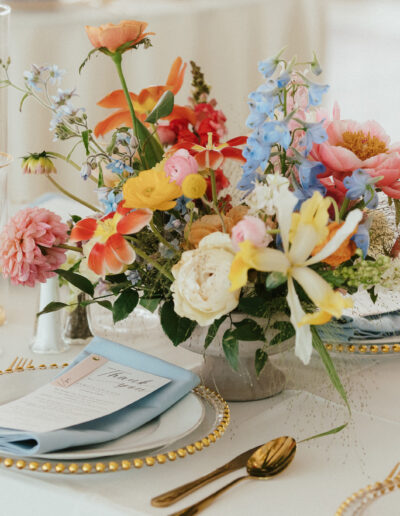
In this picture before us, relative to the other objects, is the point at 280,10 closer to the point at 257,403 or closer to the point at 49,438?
the point at 257,403

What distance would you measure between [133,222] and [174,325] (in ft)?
0.45

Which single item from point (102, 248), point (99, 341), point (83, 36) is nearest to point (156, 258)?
point (102, 248)

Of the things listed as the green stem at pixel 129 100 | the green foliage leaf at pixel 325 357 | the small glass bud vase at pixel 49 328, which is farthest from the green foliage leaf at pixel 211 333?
the small glass bud vase at pixel 49 328

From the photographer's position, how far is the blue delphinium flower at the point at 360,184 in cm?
76

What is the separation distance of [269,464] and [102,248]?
0.28 m

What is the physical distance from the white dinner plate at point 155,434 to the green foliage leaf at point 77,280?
0.18 meters

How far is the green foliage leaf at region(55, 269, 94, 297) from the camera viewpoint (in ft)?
2.84

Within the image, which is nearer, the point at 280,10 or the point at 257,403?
the point at 257,403

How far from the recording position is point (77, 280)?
87cm

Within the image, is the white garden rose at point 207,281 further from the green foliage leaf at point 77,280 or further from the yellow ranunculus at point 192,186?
the green foliage leaf at point 77,280

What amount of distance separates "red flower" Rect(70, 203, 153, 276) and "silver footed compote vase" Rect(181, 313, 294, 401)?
14 centimetres

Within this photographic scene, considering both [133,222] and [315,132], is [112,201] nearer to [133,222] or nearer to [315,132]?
[133,222]

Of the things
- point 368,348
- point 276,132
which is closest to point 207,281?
point 276,132

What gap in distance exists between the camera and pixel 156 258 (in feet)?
2.68
